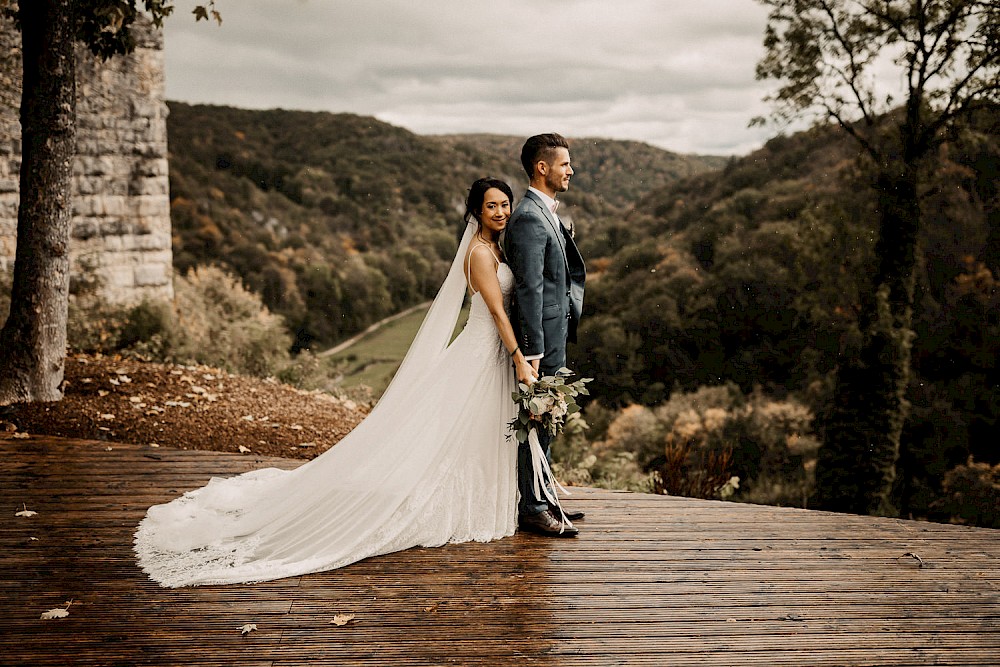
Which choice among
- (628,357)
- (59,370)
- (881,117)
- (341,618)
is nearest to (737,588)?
(341,618)

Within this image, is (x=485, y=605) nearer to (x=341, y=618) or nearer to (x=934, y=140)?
(x=341, y=618)

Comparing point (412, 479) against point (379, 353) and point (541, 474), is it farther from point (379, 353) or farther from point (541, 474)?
point (379, 353)

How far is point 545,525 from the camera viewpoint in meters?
3.64

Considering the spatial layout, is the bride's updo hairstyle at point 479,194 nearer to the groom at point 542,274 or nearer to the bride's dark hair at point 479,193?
the bride's dark hair at point 479,193

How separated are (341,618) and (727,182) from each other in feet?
73.1

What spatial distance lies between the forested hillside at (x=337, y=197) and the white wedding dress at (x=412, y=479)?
13583 millimetres

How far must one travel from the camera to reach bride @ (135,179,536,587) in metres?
3.36

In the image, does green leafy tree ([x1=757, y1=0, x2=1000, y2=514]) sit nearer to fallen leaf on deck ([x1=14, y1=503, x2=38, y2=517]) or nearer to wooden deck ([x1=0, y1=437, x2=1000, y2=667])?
wooden deck ([x1=0, y1=437, x2=1000, y2=667])

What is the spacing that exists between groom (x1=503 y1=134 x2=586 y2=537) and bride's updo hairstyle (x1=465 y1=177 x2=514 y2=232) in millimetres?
116

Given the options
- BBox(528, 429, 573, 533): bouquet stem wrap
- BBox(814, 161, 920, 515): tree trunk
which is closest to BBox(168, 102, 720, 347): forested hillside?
BBox(814, 161, 920, 515): tree trunk

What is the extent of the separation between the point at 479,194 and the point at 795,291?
49.0ft

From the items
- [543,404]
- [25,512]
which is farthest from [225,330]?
[543,404]

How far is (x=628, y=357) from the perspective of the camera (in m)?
16.7

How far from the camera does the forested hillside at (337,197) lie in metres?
17.6
